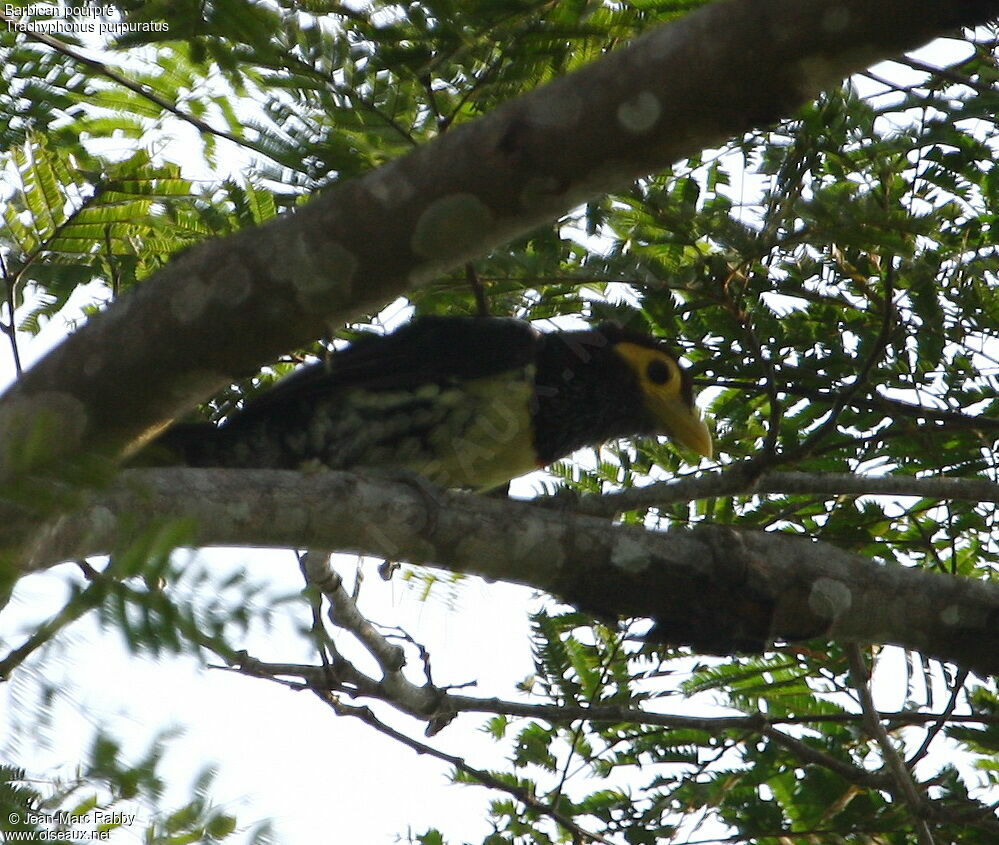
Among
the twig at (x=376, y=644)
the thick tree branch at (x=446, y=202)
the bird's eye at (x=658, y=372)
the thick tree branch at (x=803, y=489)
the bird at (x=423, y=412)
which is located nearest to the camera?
the thick tree branch at (x=446, y=202)

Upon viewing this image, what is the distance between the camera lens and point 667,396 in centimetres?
468

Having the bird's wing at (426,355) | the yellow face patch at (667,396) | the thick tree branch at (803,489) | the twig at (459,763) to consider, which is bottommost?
the twig at (459,763)

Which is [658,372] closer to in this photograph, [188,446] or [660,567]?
[660,567]

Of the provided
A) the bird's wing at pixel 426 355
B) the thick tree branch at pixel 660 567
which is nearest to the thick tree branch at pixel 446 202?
the thick tree branch at pixel 660 567

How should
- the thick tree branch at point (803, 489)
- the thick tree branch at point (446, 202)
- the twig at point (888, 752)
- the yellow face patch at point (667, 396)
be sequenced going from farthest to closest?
the yellow face patch at point (667, 396)
the thick tree branch at point (803, 489)
the twig at point (888, 752)
the thick tree branch at point (446, 202)

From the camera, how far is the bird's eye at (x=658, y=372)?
4750 mm

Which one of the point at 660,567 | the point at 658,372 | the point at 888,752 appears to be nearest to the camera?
the point at 660,567

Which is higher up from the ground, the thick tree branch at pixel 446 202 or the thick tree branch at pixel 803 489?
the thick tree branch at pixel 803 489

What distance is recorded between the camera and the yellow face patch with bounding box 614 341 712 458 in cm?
460

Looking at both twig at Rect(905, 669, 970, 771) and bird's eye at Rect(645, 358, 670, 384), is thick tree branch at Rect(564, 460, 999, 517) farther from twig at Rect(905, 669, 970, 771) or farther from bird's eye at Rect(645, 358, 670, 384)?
bird's eye at Rect(645, 358, 670, 384)

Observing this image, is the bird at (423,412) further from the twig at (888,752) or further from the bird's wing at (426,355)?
the twig at (888,752)

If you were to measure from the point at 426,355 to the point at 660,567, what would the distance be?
58.4 inches

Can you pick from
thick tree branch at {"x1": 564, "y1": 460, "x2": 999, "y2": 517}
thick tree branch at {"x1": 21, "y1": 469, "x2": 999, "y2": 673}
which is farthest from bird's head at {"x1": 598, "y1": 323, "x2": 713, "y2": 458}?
thick tree branch at {"x1": 21, "y1": 469, "x2": 999, "y2": 673}

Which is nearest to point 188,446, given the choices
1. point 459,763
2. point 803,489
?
point 459,763
